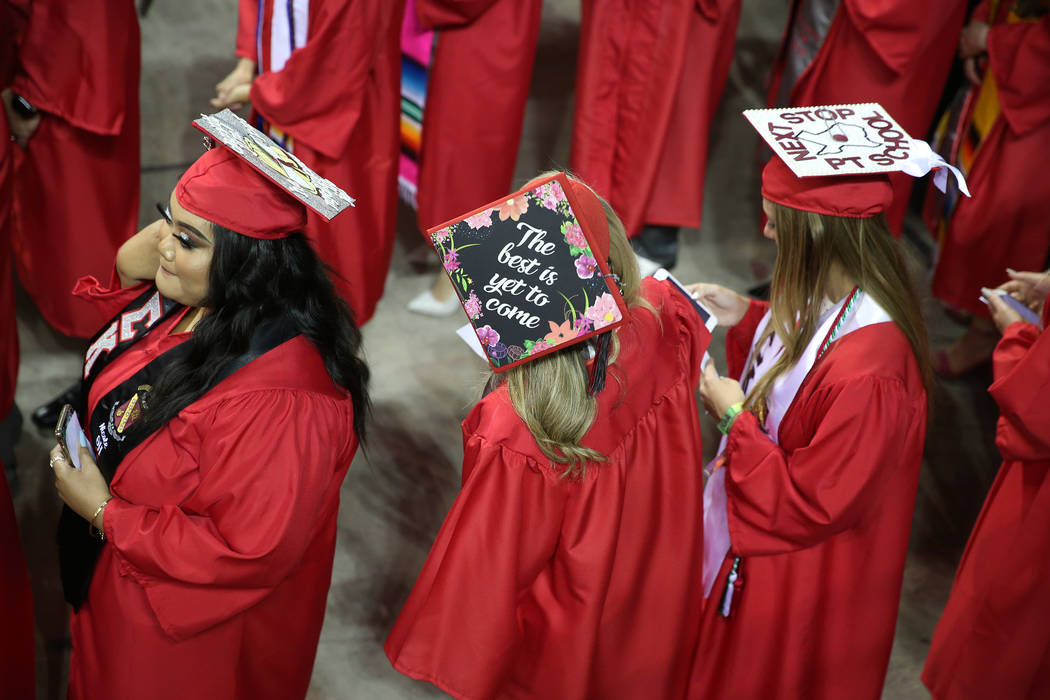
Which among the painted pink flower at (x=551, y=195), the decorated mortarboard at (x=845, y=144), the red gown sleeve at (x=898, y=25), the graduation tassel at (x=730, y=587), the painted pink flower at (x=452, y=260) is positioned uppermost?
the painted pink flower at (x=551, y=195)

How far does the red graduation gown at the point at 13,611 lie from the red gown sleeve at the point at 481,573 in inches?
34.0

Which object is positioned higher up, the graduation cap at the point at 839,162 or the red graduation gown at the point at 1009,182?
the graduation cap at the point at 839,162

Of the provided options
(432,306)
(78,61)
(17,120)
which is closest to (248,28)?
(78,61)

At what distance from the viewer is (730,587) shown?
2510 mm

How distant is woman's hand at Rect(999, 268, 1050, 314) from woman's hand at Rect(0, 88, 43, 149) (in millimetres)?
2913

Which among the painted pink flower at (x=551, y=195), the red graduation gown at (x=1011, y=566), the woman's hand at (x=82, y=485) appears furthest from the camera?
the red graduation gown at (x=1011, y=566)

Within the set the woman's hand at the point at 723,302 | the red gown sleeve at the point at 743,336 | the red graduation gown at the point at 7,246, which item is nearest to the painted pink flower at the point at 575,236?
the woman's hand at the point at 723,302

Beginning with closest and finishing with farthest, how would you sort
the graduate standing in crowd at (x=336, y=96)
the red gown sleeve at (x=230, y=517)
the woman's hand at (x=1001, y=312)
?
the red gown sleeve at (x=230, y=517)
the woman's hand at (x=1001, y=312)
the graduate standing in crowd at (x=336, y=96)

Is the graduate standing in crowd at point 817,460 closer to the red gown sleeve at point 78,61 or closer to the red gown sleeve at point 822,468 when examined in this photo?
the red gown sleeve at point 822,468

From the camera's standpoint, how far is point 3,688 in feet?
7.65

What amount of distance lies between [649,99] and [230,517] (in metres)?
2.58

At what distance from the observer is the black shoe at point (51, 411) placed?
11.5 ft

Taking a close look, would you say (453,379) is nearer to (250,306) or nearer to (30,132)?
(30,132)

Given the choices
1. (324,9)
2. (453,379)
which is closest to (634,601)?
(453,379)
